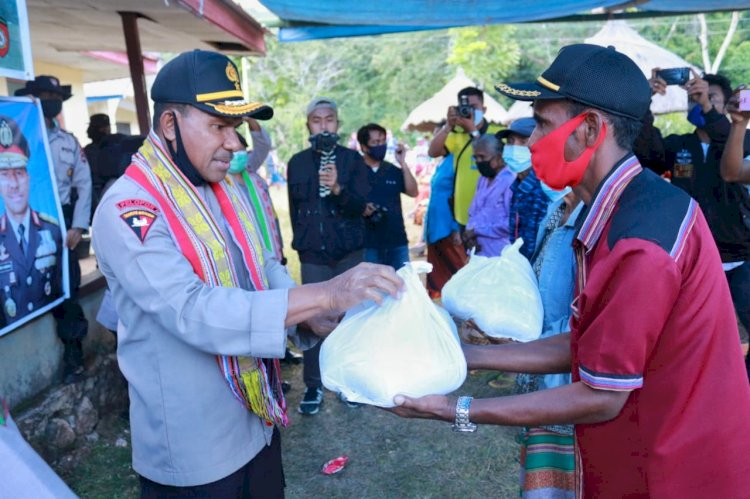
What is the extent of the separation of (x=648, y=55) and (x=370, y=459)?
9.83 meters

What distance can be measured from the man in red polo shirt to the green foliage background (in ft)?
67.0

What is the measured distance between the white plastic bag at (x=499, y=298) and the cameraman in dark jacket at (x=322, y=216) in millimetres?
2160

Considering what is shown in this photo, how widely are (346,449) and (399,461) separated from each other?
1.33 ft

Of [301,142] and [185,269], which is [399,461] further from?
[301,142]

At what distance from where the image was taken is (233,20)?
5.74m

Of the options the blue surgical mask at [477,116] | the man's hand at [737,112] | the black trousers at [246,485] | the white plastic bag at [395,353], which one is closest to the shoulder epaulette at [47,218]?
the black trousers at [246,485]

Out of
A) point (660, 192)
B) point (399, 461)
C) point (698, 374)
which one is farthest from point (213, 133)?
point (399, 461)

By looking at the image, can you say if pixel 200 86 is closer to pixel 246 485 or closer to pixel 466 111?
pixel 246 485

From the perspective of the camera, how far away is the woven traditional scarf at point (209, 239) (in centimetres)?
179

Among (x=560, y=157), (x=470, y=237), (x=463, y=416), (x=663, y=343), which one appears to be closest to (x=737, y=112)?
(x=470, y=237)

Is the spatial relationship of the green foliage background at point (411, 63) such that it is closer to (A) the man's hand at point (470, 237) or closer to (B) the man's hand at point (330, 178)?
(A) the man's hand at point (470, 237)

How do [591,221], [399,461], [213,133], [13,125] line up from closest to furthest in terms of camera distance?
[591,221] → [213,133] → [13,125] → [399,461]

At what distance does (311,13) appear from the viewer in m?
5.23

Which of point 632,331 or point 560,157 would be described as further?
point 560,157
